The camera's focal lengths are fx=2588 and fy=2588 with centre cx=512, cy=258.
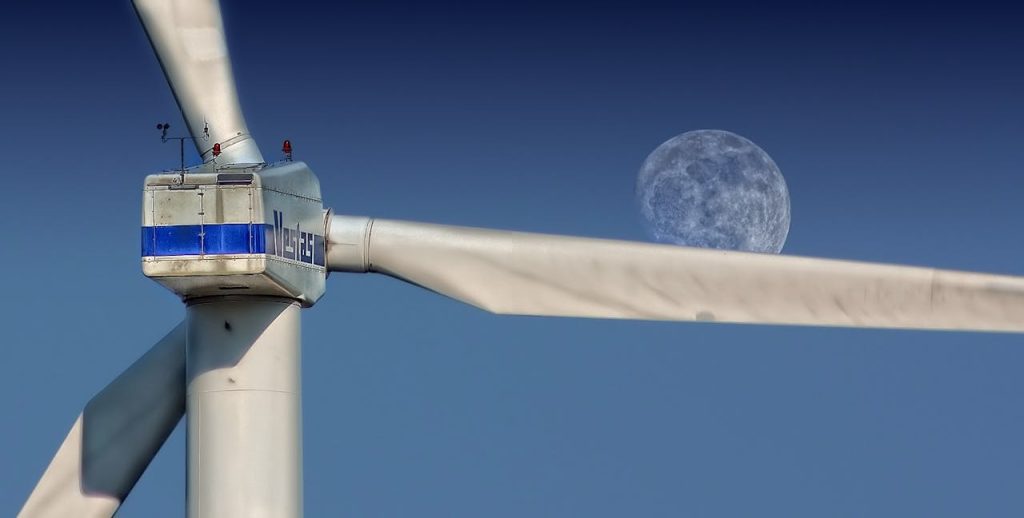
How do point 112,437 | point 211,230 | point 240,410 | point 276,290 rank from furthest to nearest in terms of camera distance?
1. point 112,437
2. point 240,410
3. point 276,290
4. point 211,230

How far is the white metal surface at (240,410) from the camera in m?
28.4

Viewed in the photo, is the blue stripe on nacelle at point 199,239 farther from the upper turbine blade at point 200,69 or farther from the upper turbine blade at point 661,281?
the upper turbine blade at point 200,69

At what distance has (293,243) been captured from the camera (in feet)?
91.9

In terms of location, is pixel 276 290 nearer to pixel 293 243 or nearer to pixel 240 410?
pixel 293 243

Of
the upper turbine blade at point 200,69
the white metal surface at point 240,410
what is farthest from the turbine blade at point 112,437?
the upper turbine blade at point 200,69

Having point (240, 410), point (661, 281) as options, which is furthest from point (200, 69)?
point (661, 281)

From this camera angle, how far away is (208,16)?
99.9 feet

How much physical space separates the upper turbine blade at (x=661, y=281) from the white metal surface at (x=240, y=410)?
52.6 inches

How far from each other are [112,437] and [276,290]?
375 centimetres

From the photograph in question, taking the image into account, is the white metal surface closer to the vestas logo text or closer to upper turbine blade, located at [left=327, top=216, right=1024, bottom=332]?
the vestas logo text

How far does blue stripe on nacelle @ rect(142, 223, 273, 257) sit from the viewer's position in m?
26.7

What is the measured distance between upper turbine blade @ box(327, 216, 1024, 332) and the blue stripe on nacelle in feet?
8.52

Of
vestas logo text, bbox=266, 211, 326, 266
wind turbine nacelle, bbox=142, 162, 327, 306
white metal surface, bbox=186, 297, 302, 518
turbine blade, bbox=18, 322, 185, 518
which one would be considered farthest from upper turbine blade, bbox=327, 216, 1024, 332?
turbine blade, bbox=18, 322, 185, 518

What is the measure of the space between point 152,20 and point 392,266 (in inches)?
167
